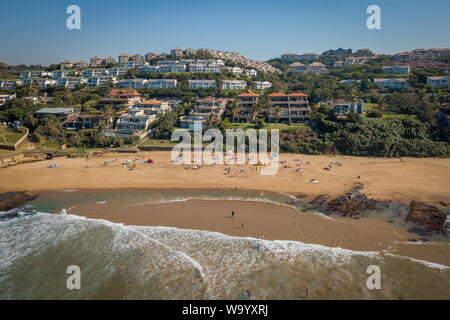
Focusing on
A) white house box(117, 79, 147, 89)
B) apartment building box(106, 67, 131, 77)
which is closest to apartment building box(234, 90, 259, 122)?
white house box(117, 79, 147, 89)

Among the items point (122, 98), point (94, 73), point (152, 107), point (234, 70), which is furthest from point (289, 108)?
point (94, 73)

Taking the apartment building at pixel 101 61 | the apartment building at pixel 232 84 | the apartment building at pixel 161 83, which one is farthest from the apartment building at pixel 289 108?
the apartment building at pixel 101 61

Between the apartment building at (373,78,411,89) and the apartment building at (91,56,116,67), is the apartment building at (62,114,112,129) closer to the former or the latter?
the apartment building at (373,78,411,89)

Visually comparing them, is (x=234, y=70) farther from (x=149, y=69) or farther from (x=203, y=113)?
(x=203, y=113)

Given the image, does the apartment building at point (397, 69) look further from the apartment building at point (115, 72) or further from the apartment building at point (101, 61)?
the apartment building at point (101, 61)
